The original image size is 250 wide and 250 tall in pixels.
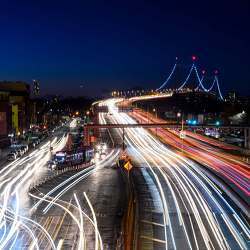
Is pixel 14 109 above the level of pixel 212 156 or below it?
above

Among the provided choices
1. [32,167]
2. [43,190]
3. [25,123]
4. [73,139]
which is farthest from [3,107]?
[43,190]

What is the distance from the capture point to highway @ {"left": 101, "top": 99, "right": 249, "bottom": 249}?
2250 centimetres

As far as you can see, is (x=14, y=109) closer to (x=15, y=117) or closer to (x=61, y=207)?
(x=15, y=117)

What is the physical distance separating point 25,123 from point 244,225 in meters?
85.5

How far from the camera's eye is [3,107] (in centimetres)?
8219

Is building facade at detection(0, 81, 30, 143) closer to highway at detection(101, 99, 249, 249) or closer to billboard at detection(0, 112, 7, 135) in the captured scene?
billboard at detection(0, 112, 7, 135)

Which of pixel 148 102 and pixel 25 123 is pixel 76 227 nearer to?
pixel 25 123

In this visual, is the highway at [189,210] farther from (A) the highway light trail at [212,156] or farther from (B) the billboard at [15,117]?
(B) the billboard at [15,117]

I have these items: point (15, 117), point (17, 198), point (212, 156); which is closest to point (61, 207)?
point (17, 198)

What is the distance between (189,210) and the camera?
2877 cm

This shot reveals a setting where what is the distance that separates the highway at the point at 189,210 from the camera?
73.8 feet

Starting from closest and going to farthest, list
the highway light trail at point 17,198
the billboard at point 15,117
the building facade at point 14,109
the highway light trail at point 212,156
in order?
the highway light trail at point 17,198 < the highway light trail at point 212,156 < the building facade at point 14,109 < the billboard at point 15,117

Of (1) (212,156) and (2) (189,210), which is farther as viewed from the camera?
(1) (212,156)

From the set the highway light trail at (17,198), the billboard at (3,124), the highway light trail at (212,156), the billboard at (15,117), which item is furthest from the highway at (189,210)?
the billboard at (15,117)
